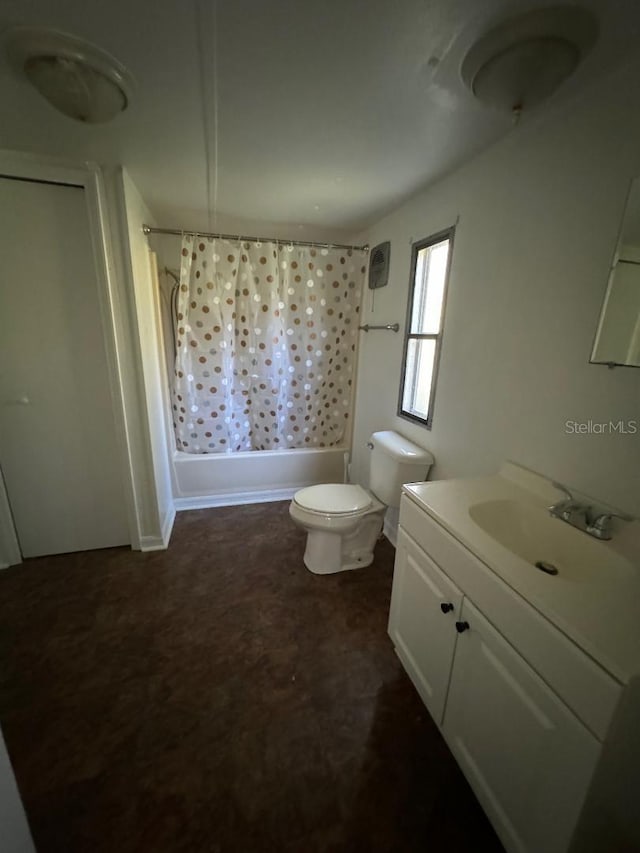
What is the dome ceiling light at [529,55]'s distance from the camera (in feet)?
2.64

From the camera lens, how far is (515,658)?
0.86 meters

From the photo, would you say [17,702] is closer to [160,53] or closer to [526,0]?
[160,53]

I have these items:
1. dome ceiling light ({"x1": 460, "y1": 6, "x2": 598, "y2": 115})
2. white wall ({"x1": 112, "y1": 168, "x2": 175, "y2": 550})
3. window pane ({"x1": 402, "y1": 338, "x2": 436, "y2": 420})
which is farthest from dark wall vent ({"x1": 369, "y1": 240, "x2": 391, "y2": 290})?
white wall ({"x1": 112, "y1": 168, "x2": 175, "y2": 550})

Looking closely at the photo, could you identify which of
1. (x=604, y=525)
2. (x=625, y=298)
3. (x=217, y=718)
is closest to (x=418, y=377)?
(x=625, y=298)

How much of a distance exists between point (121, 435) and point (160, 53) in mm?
1643

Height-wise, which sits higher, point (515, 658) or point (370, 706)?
point (515, 658)

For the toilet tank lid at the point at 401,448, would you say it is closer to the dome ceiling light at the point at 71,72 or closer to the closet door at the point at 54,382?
the closet door at the point at 54,382

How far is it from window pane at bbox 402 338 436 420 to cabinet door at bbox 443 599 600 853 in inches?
47.5

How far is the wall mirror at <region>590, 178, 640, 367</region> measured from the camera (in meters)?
0.98

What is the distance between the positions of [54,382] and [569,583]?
237 cm

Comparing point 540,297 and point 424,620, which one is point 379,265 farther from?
point 424,620

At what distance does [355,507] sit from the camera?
193 cm

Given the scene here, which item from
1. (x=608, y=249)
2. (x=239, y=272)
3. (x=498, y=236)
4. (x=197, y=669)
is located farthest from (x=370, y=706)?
(x=239, y=272)

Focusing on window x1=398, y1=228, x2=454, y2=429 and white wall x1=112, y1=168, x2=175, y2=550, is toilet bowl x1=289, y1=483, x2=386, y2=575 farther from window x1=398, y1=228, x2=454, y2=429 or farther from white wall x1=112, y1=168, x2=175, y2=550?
white wall x1=112, y1=168, x2=175, y2=550
